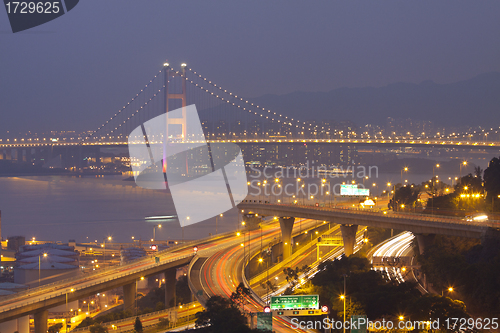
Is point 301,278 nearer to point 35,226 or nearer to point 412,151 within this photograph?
point 35,226

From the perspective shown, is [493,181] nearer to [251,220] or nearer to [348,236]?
[348,236]

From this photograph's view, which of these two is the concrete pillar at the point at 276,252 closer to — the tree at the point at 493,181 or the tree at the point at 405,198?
the tree at the point at 405,198

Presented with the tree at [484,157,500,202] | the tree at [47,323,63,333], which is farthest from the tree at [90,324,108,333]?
the tree at [484,157,500,202]

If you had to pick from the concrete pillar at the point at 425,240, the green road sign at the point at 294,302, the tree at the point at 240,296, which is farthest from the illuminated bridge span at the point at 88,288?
the concrete pillar at the point at 425,240

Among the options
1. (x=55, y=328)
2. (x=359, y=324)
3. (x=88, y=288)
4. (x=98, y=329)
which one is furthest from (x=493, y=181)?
(x=55, y=328)

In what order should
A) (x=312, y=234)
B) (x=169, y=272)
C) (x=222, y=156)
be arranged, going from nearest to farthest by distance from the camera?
(x=169, y=272) → (x=312, y=234) → (x=222, y=156)

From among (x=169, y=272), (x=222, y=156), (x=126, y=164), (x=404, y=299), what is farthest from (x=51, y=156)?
(x=404, y=299)

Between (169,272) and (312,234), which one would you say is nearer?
(169,272)
